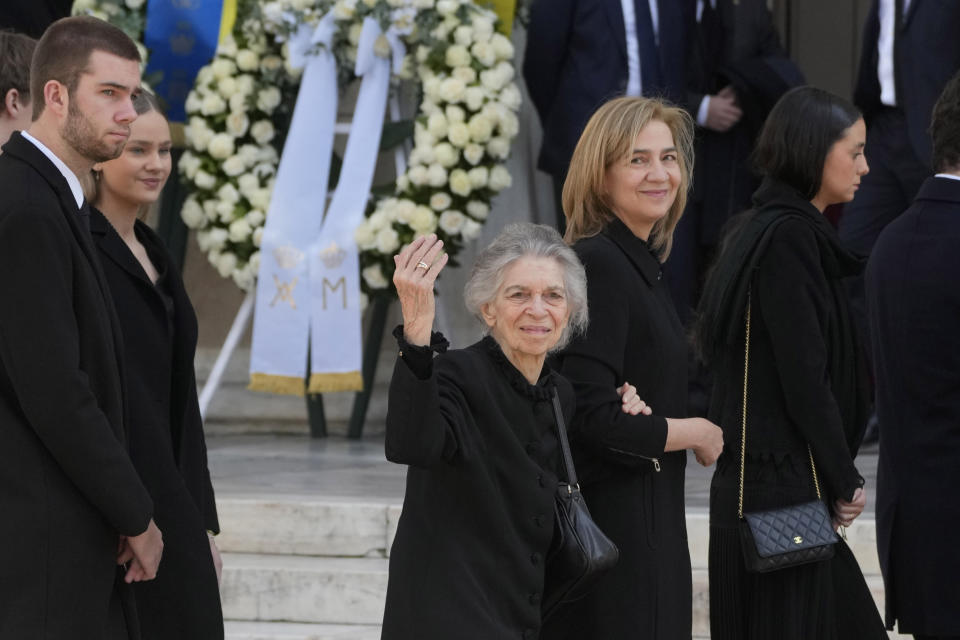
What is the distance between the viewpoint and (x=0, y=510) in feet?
8.96

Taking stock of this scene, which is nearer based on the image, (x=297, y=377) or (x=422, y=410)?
(x=422, y=410)

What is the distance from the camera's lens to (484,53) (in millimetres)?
6766

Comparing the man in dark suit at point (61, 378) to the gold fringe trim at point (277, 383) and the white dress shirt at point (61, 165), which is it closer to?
the white dress shirt at point (61, 165)

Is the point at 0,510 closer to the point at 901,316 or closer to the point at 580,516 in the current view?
the point at 580,516

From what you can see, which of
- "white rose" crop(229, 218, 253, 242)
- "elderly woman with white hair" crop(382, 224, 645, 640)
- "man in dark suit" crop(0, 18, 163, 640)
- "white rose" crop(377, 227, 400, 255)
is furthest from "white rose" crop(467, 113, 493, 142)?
"man in dark suit" crop(0, 18, 163, 640)

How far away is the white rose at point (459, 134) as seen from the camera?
22.0ft

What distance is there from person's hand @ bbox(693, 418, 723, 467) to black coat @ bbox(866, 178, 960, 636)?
413 millimetres

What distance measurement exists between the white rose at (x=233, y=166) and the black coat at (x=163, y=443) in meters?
3.49

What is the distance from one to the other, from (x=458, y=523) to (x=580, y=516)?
0.27m

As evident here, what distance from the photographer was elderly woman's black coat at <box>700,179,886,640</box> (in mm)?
3709

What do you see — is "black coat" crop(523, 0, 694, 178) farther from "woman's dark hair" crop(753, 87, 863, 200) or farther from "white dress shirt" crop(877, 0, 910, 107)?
"woman's dark hair" crop(753, 87, 863, 200)

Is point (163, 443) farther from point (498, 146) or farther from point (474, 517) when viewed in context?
point (498, 146)

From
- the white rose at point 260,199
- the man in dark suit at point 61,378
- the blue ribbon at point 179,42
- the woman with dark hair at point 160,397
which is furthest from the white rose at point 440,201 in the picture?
the man in dark suit at point 61,378

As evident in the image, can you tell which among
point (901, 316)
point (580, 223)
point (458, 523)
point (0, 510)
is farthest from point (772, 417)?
point (0, 510)
